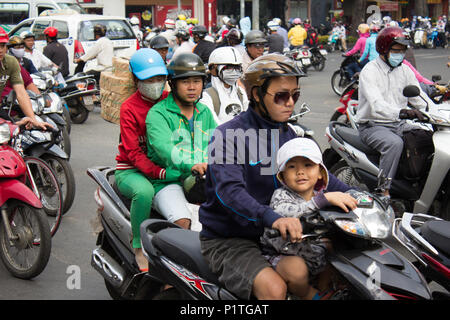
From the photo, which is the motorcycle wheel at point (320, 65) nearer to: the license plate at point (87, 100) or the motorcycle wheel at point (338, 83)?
the motorcycle wheel at point (338, 83)

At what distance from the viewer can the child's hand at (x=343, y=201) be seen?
2.51m

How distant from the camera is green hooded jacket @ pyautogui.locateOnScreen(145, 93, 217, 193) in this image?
4.01 m

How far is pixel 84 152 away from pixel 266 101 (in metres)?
6.99

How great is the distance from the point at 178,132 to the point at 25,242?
5.13 feet

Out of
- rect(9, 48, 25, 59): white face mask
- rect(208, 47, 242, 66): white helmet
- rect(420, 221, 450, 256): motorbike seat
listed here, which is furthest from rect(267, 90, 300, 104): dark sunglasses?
rect(9, 48, 25, 59): white face mask

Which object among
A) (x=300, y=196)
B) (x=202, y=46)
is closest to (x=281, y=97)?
(x=300, y=196)

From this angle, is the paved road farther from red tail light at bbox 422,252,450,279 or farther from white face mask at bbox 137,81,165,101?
red tail light at bbox 422,252,450,279

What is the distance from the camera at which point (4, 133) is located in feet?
16.7

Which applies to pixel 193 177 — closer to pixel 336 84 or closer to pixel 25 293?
pixel 25 293

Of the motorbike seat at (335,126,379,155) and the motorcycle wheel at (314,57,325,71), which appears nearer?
the motorbike seat at (335,126,379,155)

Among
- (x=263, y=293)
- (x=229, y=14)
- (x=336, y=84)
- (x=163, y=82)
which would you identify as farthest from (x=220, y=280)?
(x=229, y=14)

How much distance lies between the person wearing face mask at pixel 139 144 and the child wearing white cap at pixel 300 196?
129 cm

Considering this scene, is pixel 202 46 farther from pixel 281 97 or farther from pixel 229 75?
pixel 281 97

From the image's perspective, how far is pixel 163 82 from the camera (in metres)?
4.43
